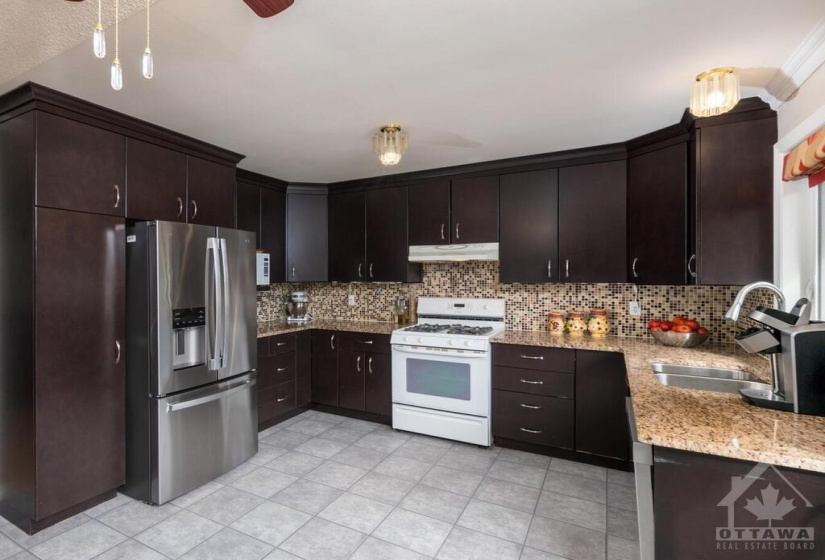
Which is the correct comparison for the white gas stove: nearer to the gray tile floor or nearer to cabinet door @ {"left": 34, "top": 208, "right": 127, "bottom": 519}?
the gray tile floor

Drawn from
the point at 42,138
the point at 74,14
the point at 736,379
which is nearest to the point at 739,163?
the point at 736,379

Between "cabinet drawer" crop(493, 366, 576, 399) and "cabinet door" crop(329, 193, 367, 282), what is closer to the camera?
"cabinet drawer" crop(493, 366, 576, 399)

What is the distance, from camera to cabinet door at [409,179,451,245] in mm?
3672

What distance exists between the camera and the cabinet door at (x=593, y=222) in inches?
120

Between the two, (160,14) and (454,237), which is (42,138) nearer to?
(160,14)

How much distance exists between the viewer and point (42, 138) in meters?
2.08

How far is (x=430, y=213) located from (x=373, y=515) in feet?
8.05

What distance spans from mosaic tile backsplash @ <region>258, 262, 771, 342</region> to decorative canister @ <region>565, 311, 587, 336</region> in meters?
0.10

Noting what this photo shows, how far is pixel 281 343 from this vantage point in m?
3.69

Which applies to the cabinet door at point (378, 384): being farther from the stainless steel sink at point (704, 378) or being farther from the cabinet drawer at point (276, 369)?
the stainless steel sink at point (704, 378)

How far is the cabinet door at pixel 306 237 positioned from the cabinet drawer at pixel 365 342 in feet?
2.48

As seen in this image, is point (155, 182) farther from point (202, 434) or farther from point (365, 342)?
point (365, 342)

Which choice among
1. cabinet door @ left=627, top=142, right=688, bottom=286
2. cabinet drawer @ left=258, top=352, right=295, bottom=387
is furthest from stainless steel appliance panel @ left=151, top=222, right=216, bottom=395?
cabinet door @ left=627, top=142, right=688, bottom=286

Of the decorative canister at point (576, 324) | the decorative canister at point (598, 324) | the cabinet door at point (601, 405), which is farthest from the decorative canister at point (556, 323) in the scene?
the cabinet door at point (601, 405)
